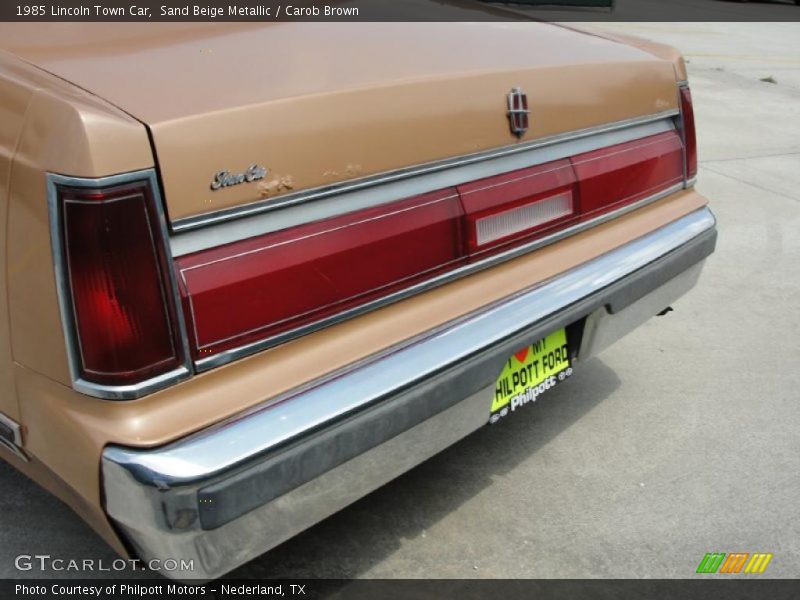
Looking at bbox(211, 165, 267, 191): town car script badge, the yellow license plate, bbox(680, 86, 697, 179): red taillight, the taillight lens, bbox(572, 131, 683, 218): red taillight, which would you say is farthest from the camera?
→ bbox(680, 86, 697, 179): red taillight

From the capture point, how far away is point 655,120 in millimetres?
3045

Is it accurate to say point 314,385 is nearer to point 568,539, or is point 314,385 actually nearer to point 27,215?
point 27,215

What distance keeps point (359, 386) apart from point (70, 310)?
25.2 inches

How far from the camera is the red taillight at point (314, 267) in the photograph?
188 centimetres

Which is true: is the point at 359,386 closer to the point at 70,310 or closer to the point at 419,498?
the point at 70,310

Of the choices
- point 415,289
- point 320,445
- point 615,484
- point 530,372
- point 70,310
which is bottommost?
point 615,484

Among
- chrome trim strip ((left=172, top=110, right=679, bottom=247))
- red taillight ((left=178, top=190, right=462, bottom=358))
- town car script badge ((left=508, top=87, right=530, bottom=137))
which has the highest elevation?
town car script badge ((left=508, top=87, right=530, bottom=137))

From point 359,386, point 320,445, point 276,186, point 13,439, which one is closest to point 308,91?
point 276,186

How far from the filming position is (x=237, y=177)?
1862 millimetres

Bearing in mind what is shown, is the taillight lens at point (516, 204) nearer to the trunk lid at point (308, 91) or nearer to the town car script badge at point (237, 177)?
the trunk lid at point (308, 91)

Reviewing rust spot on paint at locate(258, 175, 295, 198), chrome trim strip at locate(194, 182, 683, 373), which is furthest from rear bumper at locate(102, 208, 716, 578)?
rust spot on paint at locate(258, 175, 295, 198)

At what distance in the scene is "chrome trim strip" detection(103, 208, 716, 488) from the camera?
5.86ft

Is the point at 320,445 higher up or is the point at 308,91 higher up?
the point at 308,91

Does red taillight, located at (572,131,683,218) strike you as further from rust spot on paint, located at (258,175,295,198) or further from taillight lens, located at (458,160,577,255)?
rust spot on paint, located at (258,175,295,198)
